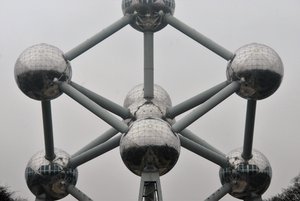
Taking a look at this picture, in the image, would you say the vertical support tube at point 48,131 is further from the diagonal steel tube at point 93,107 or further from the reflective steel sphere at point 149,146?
the reflective steel sphere at point 149,146

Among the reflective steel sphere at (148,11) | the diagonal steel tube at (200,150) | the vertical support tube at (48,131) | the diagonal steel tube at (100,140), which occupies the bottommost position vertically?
the diagonal steel tube at (200,150)

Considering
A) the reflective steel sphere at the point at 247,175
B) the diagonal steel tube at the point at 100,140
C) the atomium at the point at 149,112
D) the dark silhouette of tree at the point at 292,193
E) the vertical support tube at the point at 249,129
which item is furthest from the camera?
the dark silhouette of tree at the point at 292,193

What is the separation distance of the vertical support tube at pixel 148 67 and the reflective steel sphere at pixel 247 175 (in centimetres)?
279

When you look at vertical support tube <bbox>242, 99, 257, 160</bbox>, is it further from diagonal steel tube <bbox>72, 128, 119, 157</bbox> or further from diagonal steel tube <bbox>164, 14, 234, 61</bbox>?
diagonal steel tube <bbox>72, 128, 119, 157</bbox>

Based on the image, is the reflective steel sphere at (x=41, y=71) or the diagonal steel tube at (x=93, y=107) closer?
the diagonal steel tube at (x=93, y=107)

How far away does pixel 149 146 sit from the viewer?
12.5 m

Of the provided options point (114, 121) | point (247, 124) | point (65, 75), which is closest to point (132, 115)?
point (114, 121)

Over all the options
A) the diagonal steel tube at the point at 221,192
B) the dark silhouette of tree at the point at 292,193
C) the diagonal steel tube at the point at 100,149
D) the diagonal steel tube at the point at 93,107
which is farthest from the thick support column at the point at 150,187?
the dark silhouette of tree at the point at 292,193

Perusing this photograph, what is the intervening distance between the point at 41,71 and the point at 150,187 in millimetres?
3597

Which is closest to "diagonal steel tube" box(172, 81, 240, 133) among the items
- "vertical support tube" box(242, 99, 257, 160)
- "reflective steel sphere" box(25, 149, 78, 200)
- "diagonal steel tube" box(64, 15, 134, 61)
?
"vertical support tube" box(242, 99, 257, 160)

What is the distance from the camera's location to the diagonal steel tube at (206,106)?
1368 centimetres

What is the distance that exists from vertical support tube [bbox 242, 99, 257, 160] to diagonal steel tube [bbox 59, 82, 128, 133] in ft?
10.1

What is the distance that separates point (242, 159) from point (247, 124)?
1302 mm

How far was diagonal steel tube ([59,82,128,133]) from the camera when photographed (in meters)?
13.6
